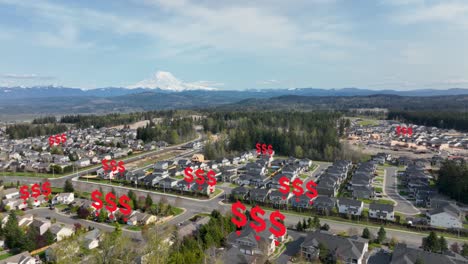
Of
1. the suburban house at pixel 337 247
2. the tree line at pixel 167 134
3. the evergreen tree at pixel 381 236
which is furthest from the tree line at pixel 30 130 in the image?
the evergreen tree at pixel 381 236

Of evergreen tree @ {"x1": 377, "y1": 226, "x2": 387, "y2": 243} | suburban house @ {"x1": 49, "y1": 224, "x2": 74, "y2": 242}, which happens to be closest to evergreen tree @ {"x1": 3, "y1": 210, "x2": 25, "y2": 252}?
suburban house @ {"x1": 49, "y1": 224, "x2": 74, "y2": 242}

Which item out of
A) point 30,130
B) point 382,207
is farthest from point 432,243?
point 30,130

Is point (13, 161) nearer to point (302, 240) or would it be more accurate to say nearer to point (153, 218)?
point (153, 218)

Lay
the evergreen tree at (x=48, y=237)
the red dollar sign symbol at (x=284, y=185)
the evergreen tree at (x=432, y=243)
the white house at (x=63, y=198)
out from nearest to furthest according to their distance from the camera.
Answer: the evergreen tree at (x=432, y=243)
the evergreen tree at (x=48, y=237)
the white house at (x=63, y=198)
the red dollar sign symbol at (x=284, y=185)

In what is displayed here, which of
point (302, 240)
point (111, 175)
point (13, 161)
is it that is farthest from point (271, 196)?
point (13, 161)

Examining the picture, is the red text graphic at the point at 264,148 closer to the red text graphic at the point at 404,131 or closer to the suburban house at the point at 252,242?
the suburban house at the point at 252,242

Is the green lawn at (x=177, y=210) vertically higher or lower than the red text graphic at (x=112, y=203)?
lower
